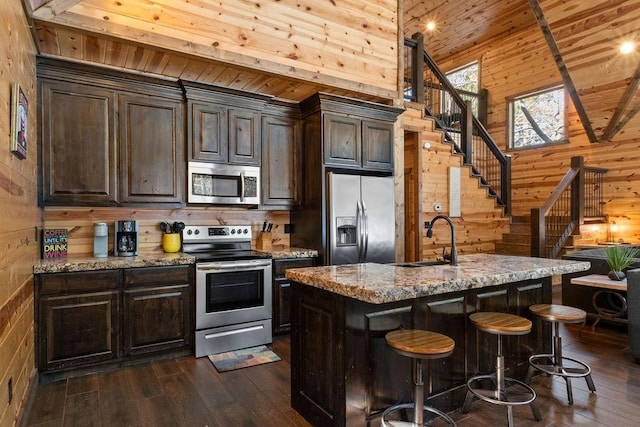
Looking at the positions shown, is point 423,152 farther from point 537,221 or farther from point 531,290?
point 531,290

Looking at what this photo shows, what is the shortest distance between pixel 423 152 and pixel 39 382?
5.42 metres

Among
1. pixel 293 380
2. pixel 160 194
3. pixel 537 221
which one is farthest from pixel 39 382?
pixel 537 221

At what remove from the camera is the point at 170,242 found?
154 inches

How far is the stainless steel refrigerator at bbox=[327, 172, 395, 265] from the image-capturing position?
13.6 ft

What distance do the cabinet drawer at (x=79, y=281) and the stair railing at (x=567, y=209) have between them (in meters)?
5.83

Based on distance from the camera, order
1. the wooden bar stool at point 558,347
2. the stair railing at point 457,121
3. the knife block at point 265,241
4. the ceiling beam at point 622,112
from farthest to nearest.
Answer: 1. the stair railing at point 457,121
2. the ceiling beam at point 622,112
3. the knife block at point 265,241
4. the wooden bar stool at point 558,347

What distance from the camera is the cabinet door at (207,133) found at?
3.76 m

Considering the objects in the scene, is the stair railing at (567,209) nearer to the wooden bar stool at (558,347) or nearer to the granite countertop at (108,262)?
the wooden bar stool at (558,347)

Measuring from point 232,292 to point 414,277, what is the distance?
211cm

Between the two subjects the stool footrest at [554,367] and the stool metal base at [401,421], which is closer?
the stool metal base at [401,421]

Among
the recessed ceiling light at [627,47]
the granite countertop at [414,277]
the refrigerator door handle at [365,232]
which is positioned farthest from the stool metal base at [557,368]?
the recessed ceiling light at [627,47]

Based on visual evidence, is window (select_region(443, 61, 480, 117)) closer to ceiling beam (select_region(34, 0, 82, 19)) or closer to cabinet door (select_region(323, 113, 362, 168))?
cabinet door (select_region(323, 113, 362, 168))

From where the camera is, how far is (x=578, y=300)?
442cm

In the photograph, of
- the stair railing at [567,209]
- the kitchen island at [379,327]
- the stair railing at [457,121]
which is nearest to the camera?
the kitchen island at [379,327]
